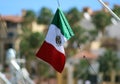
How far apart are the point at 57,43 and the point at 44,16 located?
5643 cm

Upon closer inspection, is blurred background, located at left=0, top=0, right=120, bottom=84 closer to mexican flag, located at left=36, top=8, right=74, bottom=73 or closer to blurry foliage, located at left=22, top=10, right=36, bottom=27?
blurry foliage, located at left=22, top=10, right=36, bottom=27

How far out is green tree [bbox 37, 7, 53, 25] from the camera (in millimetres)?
66250

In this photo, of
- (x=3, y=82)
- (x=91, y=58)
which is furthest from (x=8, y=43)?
(x=3, y=82)

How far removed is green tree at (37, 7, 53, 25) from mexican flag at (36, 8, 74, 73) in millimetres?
54261

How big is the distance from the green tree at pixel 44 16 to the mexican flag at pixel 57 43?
178 feet

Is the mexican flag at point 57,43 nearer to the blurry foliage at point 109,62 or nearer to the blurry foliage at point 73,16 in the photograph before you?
the blurry foliage at point 109,62

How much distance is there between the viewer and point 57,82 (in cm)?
4978

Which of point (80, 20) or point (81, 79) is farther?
point (80, 20)

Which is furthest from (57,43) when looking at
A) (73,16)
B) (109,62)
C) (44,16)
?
(44,16)

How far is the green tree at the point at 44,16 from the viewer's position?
66.2 m

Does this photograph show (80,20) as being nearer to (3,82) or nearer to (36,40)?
(36,40)

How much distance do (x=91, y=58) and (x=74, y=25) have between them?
357 inches

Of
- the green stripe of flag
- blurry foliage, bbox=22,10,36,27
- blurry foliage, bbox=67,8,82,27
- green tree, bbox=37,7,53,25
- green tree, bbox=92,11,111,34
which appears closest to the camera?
the green stripe of flag

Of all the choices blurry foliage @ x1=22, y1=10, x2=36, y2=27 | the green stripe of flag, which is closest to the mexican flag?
the green stripe of flag
